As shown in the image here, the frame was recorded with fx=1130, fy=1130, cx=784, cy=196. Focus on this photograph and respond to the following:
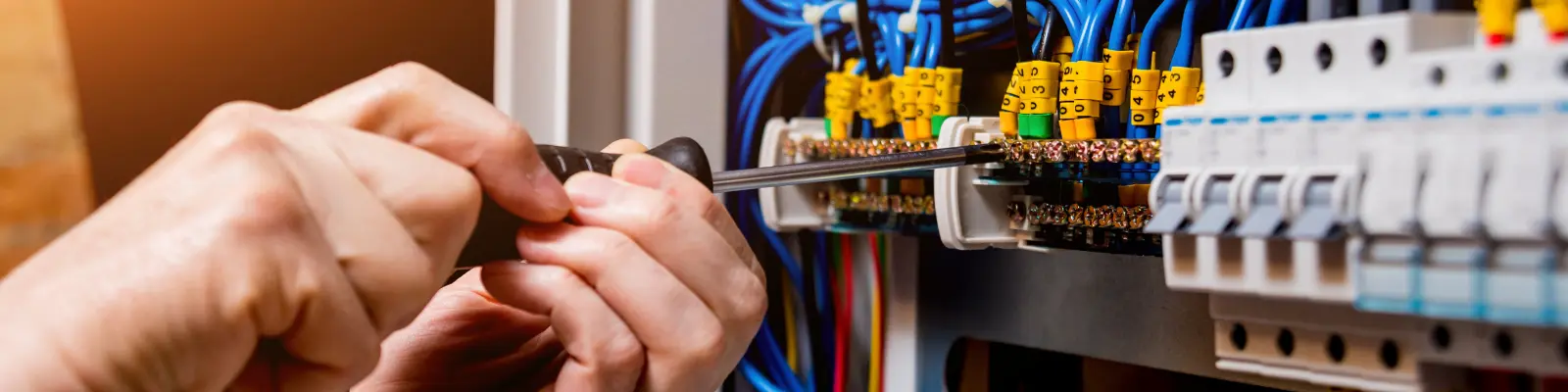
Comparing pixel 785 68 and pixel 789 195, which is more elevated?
pixel 785 68

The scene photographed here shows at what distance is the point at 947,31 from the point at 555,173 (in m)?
0.39

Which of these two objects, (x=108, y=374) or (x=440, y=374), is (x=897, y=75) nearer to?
(x=440, y=374)

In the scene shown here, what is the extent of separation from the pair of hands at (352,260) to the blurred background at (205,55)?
60 centimetres

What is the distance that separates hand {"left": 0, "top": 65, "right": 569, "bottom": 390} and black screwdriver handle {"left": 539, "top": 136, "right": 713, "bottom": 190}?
0.03m

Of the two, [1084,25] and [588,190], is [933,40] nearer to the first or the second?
[1084,25]

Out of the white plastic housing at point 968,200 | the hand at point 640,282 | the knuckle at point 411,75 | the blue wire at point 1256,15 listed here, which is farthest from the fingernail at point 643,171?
the blue wire at point 1256,15

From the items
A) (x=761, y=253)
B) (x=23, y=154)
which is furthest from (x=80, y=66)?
(x=761, y=253)

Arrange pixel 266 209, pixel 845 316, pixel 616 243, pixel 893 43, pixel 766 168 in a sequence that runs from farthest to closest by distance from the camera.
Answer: pixel 845 316
pixel 893 43
pixel 766 168
pixel 616 243
pixel 266 209

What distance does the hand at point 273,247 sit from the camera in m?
0.50

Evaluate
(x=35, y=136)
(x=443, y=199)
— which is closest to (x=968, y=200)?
(x=443, y=199)

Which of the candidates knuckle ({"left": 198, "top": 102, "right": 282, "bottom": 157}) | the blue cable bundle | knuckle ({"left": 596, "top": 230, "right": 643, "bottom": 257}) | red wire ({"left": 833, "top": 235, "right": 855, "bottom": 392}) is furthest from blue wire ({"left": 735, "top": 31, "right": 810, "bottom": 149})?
knuckle ({"left": 198, "top": 102, "right": 282, "bottom": 157})

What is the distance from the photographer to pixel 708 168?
688 mm

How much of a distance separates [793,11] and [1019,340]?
1.25ft

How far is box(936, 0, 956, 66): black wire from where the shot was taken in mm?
895
